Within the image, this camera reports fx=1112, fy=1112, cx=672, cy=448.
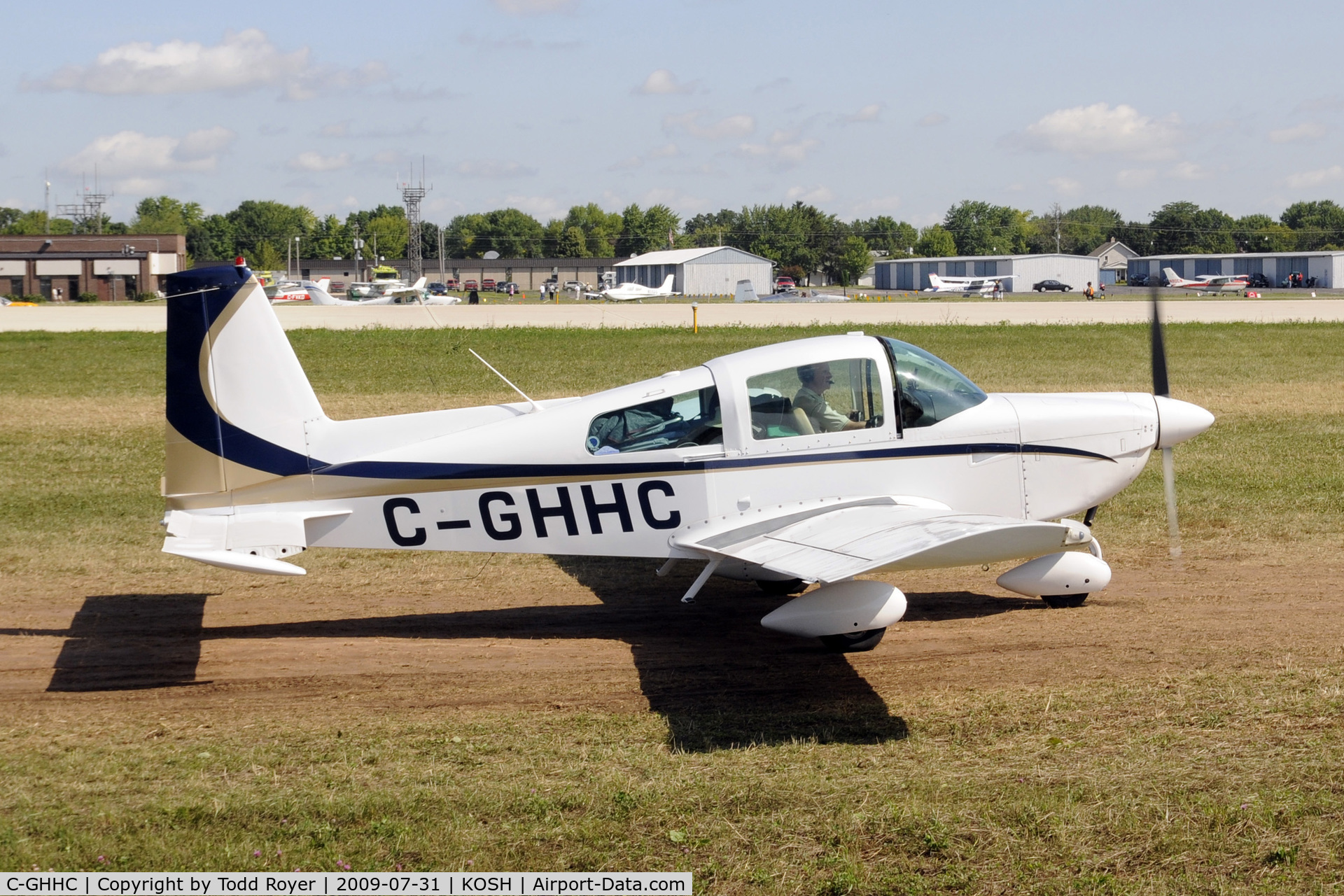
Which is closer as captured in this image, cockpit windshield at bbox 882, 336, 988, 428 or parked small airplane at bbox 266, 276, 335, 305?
cockpit windshield at bbox 882, 336, 988, 428

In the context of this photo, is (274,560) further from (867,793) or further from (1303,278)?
(1303,278)

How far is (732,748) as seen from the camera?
6.35m

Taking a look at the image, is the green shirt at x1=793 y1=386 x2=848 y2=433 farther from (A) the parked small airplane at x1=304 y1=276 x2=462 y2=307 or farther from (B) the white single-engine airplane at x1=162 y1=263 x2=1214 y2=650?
(A) the parked small airplane at x1=304 y1=276 x2=462 y2=307

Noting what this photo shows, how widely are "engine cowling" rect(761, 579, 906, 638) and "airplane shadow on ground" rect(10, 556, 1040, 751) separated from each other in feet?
1.27

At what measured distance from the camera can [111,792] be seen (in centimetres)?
577

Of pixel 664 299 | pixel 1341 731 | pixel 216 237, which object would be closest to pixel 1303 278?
pixel 664 299

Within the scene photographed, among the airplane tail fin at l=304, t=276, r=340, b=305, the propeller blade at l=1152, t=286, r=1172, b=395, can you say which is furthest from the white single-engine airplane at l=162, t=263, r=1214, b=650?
the airplane tail fin at l=304, t=276, r=340, b=305

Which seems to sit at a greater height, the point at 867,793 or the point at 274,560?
the point at 274,560

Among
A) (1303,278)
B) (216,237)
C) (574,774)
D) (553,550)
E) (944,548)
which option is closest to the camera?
(574,774)

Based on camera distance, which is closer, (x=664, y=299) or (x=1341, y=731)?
(x=1341, y=731)

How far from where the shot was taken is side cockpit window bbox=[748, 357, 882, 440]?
8039mm

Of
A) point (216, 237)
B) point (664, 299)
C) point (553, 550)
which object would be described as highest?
point (216, 237)

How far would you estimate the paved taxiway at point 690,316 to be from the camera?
44.2 m

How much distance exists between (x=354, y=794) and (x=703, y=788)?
1.78m
